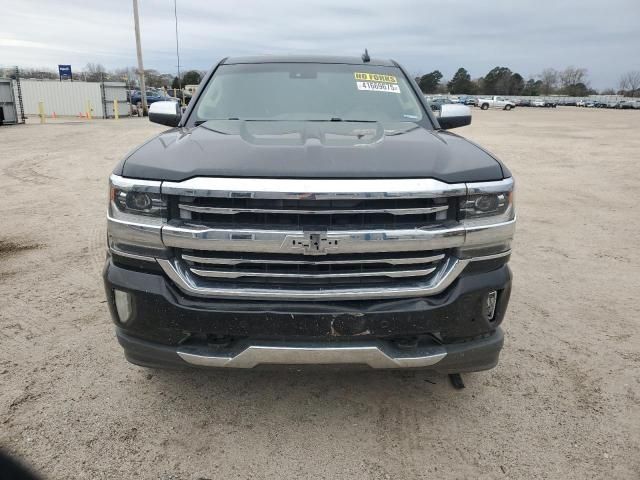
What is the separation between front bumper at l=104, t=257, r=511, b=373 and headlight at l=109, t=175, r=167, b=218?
0.29 metres

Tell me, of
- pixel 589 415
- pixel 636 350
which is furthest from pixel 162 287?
pixel 636 350

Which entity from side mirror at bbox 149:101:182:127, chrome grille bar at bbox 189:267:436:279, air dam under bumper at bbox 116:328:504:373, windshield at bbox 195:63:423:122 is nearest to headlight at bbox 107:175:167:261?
chrome grille bar at bbox 189:267:436:279

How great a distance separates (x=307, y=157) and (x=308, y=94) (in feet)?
5.43

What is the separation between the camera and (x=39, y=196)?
8062mm

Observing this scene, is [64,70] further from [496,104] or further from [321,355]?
[496,104]

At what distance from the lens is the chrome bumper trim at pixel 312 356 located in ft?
7.63

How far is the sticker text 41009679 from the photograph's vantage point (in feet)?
13.0

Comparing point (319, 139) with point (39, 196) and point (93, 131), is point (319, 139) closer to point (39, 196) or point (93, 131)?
point (39, 196)

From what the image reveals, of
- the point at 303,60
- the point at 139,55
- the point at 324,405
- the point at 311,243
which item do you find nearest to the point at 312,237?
the point at 311,243

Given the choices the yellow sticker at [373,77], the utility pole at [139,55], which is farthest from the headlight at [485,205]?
the utility pole at [139,55]

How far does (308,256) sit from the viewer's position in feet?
7.59

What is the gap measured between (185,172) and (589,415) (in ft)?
8.12

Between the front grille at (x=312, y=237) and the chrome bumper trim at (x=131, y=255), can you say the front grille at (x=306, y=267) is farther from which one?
the chrome bumper trim at (x=131, y=255)

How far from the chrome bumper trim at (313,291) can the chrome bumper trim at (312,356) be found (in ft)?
0.73
